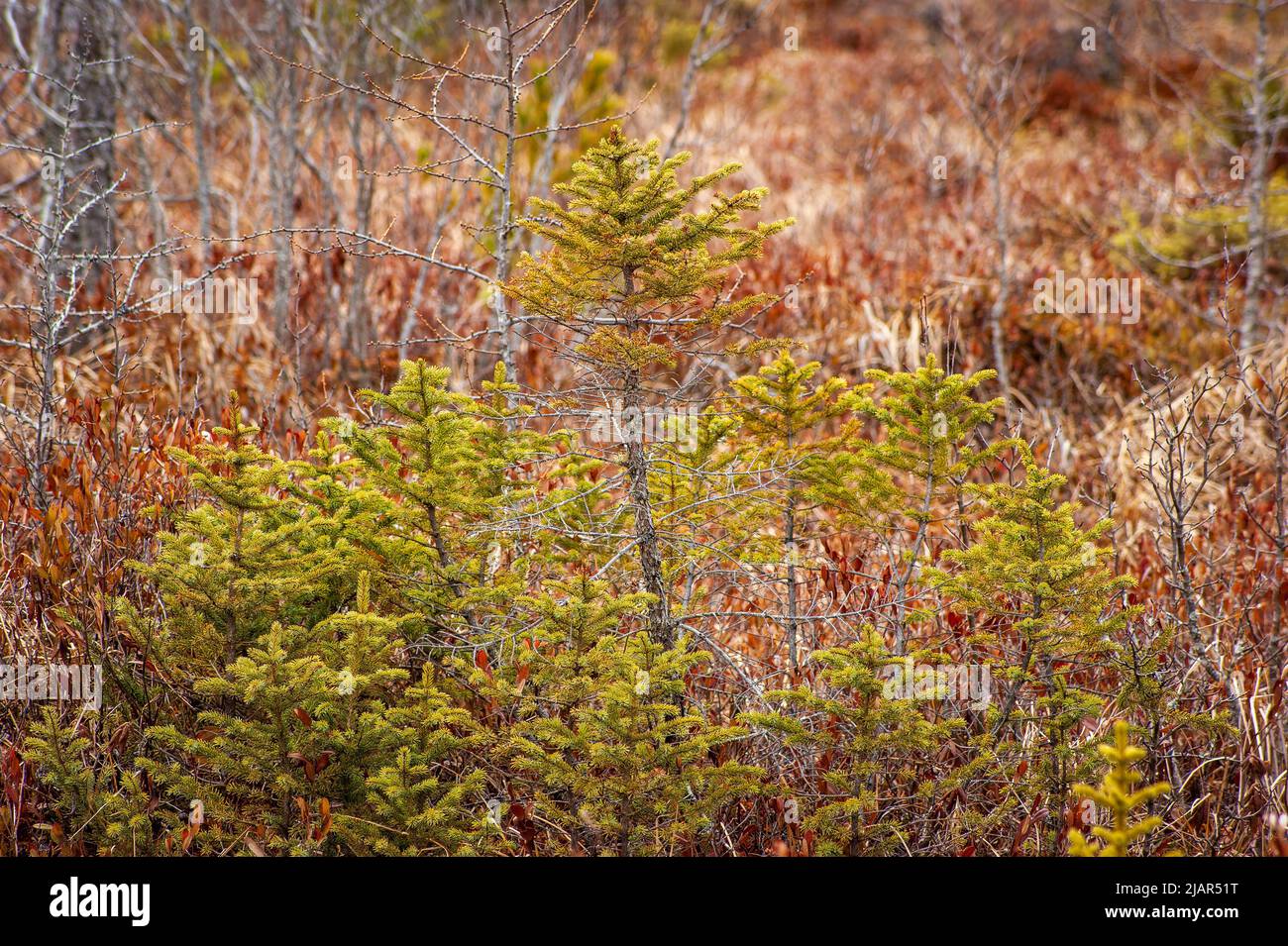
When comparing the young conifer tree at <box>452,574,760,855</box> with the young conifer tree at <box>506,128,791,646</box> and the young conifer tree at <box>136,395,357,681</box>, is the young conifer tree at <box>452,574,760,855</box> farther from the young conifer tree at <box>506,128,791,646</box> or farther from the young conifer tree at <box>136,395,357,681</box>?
the young conifer tree at <box>136,395,357,681</box>

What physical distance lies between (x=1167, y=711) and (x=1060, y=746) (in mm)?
369

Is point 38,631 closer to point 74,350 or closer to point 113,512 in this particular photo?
point 113,512

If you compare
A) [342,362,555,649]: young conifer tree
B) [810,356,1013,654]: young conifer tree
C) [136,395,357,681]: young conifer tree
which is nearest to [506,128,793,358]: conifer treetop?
[342,362,555,649]: young conifer tree

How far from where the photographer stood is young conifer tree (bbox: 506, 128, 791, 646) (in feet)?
9.32

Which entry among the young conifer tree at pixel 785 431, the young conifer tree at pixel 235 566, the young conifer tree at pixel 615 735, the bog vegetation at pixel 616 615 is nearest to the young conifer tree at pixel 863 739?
the bog vegetation at pixel 616 615

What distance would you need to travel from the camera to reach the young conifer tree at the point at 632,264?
2840 mm

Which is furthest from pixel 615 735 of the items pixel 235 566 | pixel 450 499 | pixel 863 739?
pixel 235 566

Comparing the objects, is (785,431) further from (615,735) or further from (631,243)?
(615,735)

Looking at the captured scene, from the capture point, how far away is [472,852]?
269 cm

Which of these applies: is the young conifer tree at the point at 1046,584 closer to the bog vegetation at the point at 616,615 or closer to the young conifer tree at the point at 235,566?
the bog vegetation at the point at 616,615

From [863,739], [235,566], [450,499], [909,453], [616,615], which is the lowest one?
[863,739]

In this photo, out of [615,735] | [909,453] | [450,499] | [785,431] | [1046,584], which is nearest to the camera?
[615,735]

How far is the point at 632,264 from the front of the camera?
2.90 m
